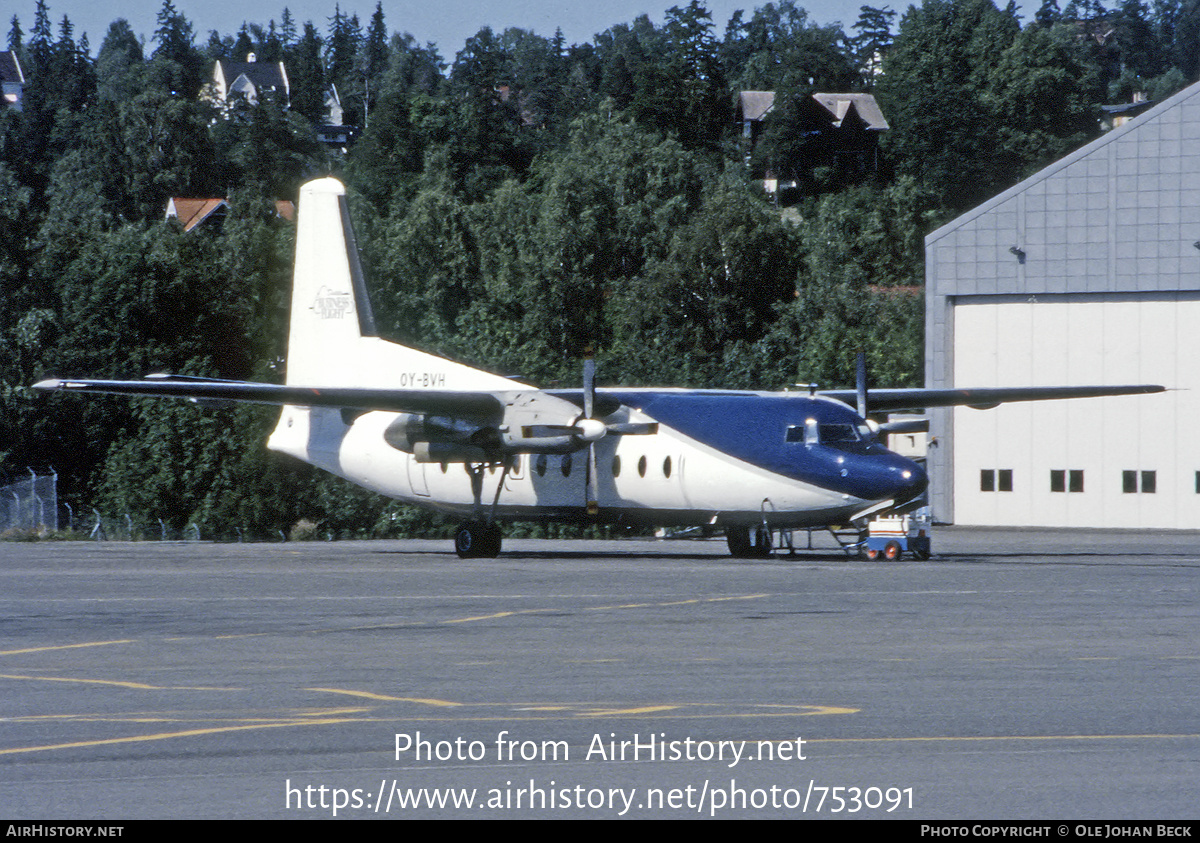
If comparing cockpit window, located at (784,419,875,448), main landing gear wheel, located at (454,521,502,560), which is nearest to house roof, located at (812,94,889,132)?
main landing gear wheel, located at (454,521,502,560)

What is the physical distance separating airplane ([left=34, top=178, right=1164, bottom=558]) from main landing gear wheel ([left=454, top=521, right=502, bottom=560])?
0.03 meters

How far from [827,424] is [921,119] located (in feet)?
259

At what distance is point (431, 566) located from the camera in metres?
28.5

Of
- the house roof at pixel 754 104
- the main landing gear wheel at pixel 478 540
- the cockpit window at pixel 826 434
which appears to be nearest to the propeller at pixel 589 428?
the main landing gear wheel at pixel 478 540

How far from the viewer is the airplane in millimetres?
27500

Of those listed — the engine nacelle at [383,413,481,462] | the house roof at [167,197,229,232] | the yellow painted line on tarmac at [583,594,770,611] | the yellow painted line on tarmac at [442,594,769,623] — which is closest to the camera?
the yellow painted line on tarmac at [442,594,769,623]

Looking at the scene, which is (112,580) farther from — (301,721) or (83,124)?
(83,124)

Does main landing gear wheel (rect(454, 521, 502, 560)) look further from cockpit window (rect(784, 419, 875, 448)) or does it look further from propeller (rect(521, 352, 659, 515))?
cockpit window (rect(784, 419, 875, 448))

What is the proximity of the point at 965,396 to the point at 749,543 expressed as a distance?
230 inches

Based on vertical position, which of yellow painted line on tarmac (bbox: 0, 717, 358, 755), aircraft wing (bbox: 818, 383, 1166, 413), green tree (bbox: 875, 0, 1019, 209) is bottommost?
yellow painted line on tarmac (bbox: 0, 717, 358, 755)

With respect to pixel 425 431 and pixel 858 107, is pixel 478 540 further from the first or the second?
pixel 858 107

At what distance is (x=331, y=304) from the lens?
114 feet

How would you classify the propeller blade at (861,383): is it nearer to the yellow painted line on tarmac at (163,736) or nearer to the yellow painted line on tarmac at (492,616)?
the yellow painted line on tarmac at (492,616)

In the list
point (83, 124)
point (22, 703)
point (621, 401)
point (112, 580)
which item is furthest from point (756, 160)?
point (22, 703)
